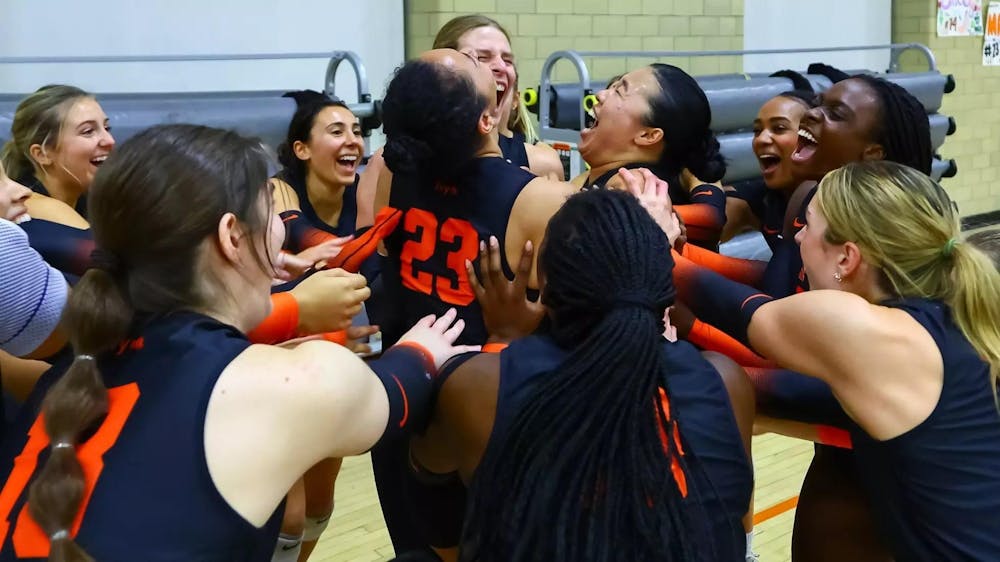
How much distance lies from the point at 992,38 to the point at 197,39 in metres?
7.90

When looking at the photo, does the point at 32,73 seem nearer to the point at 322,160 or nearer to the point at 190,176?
the point at 322,160

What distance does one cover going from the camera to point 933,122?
6.98m

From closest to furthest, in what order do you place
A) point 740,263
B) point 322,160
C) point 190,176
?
point 190,176 < point 740,263 < point 322,160

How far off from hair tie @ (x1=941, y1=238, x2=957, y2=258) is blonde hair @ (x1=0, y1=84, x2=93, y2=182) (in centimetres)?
243

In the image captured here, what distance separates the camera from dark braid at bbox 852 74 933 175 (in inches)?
92.3

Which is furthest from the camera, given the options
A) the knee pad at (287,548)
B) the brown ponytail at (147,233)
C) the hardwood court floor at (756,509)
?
the hardwood court floor at (756,509)

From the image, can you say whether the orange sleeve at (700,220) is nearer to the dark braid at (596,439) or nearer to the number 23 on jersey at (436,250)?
the number 23 on jersey at (436,250)

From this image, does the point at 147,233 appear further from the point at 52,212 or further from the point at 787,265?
the point at 787,265

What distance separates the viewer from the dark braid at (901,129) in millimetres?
2344

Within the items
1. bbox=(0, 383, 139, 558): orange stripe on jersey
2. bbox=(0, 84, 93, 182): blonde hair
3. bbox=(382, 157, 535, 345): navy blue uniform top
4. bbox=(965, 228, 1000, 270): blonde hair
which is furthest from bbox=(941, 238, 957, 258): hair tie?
bbox=(0, 84, 93, 182): blonde hair

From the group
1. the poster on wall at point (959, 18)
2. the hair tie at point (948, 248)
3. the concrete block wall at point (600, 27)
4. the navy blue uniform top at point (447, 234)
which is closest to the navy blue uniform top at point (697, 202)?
the navy blue uniform top at point (447, 234)

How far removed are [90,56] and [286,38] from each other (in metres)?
1.17

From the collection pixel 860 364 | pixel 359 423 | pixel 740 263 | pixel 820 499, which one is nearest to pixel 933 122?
pixel 740 263

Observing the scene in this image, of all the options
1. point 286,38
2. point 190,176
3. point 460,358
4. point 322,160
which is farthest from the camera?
point 286,38
